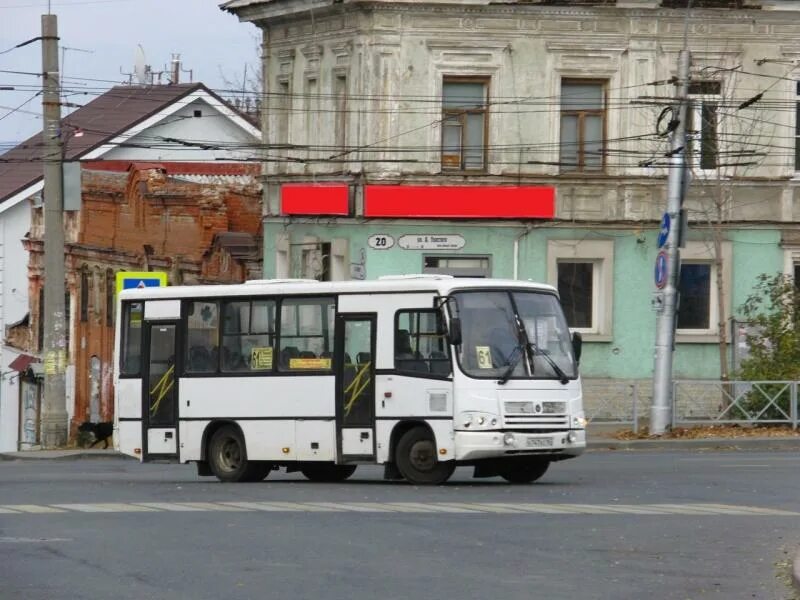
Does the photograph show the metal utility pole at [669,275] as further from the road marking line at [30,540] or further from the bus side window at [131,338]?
the road marking line at [30,540]

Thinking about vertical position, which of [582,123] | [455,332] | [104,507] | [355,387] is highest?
[582,123]

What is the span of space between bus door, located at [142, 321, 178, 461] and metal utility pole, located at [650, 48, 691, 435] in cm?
1087

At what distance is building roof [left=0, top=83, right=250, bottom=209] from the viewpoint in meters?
63.3

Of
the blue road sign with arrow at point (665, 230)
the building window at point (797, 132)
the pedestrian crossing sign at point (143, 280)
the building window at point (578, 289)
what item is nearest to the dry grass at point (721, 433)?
the blue road sign with arrow at point (665, 230)

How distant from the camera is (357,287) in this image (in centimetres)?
2347

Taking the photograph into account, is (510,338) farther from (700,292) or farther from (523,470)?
(700,292)

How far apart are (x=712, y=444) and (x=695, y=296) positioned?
357 inches

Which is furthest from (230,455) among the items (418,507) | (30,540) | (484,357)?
(30,540)

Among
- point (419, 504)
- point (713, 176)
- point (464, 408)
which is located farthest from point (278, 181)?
point (419, 504)

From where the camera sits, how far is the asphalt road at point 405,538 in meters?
12.5

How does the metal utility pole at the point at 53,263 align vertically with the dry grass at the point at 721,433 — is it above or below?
above

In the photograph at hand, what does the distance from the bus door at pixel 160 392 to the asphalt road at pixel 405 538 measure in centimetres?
156

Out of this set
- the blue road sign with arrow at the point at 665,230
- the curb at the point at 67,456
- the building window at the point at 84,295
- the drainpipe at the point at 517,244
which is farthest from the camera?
the building window at the point at 84,295

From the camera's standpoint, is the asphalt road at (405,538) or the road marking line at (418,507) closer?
the asphalt road at (405,538)
